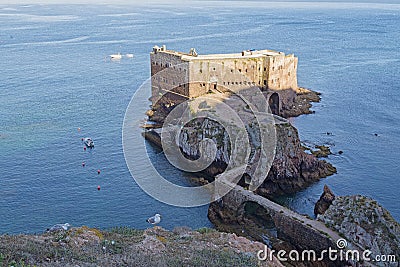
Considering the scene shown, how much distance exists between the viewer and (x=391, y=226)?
26.2 metres

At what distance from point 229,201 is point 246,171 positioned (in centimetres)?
541

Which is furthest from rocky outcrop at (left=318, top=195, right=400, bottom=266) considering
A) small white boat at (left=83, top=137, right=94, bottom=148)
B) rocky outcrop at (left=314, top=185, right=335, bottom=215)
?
small white boat at (left=83, top=137, right=94, bottom=148)

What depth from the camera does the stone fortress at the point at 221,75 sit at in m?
56.5

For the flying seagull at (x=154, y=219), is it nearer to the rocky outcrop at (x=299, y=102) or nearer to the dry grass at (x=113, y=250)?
the dry grass at (x=113, y=250)

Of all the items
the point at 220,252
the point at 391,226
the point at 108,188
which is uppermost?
the point at 220,252

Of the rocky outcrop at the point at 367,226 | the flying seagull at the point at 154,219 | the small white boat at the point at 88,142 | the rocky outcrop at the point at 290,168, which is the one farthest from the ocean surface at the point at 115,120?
the rocky outcrop at the point at 367,226

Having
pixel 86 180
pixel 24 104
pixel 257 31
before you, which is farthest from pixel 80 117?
pixel 257 31

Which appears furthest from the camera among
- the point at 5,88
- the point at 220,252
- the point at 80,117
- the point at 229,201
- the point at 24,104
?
the point at 5,88

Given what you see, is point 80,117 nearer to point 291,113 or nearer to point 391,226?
point 291,113

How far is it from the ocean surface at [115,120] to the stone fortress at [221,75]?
5.60m

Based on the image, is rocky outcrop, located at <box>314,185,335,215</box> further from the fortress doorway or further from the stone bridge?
the fortress doorway

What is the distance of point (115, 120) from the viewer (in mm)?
56500

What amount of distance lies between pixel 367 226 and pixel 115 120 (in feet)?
123

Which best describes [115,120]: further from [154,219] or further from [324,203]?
[324,203]
